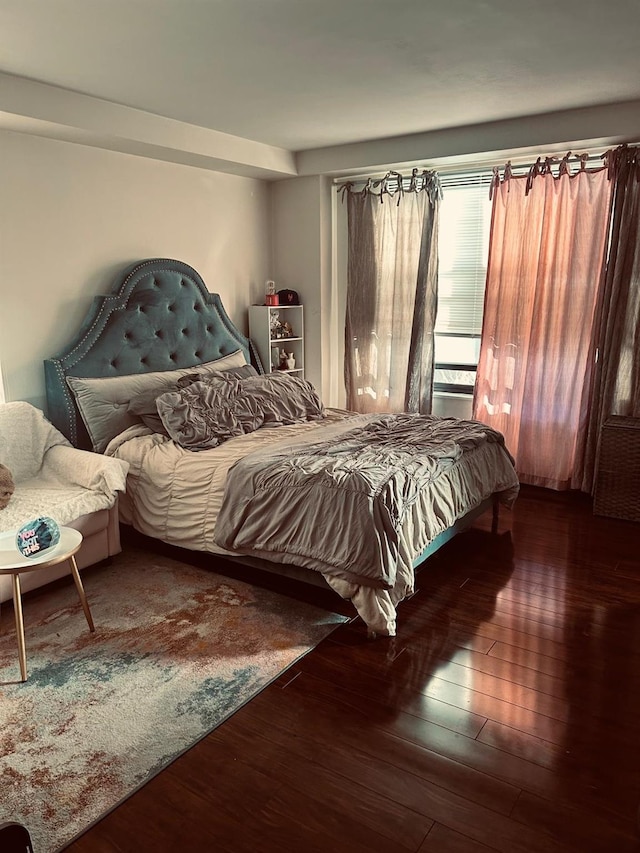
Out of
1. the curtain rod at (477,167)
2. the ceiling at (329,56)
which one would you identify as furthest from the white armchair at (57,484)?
the curtain rod at (477,167)

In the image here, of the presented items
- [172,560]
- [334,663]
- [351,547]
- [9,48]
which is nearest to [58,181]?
[9,48]

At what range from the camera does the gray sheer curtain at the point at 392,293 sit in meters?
4.86

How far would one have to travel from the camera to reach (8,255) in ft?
11.7

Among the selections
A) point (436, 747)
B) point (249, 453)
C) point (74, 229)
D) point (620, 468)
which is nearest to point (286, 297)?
point (74, 229)

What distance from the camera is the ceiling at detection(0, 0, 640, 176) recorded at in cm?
242

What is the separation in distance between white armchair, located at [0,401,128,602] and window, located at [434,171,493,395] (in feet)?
9.00

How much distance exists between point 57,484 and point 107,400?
25.2 inches

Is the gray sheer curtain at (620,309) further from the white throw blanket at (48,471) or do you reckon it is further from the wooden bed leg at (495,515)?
the white throw blanket at (48,471)

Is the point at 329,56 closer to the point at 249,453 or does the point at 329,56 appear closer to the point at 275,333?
the point at 249,453

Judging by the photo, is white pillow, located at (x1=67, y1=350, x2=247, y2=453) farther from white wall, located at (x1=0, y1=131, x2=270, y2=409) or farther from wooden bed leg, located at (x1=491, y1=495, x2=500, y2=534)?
wooden bed leg, located at (x1=491, y1=495, x2=500, y2=534)

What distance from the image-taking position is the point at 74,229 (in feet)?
12.8

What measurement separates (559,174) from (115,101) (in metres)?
2.78

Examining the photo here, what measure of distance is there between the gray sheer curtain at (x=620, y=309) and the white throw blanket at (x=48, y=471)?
303cm

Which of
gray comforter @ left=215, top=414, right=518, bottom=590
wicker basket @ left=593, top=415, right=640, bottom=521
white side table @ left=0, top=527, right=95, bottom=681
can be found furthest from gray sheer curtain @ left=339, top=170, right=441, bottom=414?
white side table @ left=0, top=527, right=95, bottom=681
